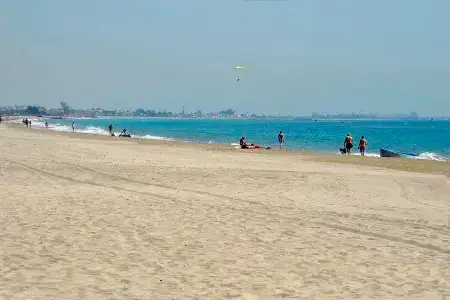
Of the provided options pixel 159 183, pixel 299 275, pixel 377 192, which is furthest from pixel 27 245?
pixel 377 192

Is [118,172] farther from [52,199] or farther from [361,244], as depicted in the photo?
[361,244]

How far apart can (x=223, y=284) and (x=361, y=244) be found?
10.4ft

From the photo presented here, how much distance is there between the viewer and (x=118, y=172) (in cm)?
1847

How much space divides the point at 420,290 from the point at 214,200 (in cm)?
712

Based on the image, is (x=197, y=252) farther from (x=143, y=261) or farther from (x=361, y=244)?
(x=361, y=244)

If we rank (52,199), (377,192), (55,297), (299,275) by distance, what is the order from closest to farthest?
(55,297) < (299,275) < (52,199) < (377,192)

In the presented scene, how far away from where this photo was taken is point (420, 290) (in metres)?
6.25

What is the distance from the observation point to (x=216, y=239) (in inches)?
338

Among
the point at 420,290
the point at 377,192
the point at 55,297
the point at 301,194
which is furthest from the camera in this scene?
the point at 377,192

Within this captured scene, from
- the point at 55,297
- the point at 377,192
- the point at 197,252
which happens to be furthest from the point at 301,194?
the point at 55,297

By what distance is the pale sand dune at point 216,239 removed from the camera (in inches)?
244

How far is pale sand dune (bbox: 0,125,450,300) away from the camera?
6.21 m

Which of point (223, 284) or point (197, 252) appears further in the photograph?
point (197, 252)

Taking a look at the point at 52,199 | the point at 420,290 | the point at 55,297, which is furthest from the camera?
the point at 52,199
